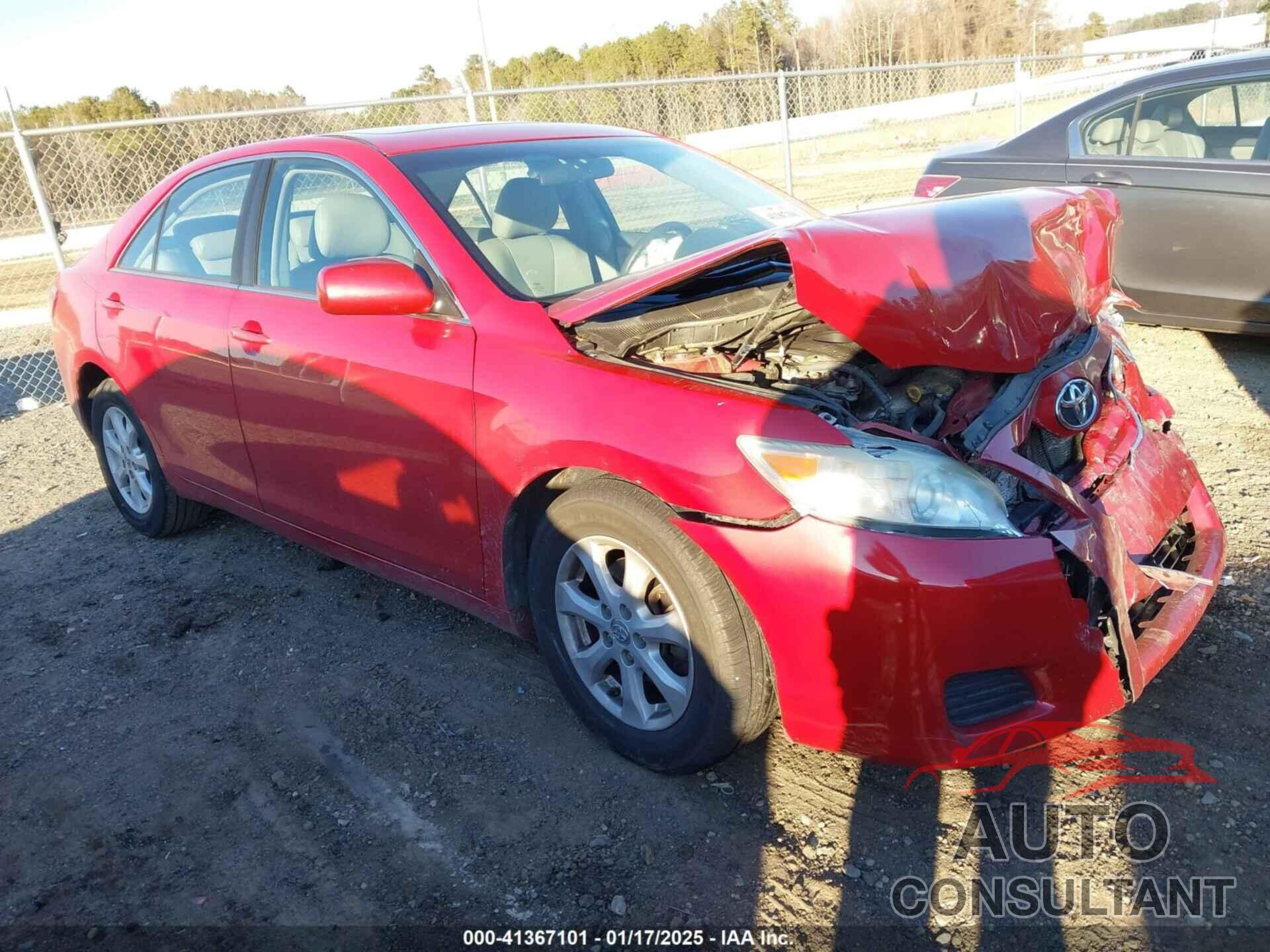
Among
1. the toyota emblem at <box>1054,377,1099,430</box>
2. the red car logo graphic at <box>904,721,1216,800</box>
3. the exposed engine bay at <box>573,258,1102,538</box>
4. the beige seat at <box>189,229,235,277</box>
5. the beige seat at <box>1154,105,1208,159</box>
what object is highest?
the beige seat at <box>189,229,235,277</box>

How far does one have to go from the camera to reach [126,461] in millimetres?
4730

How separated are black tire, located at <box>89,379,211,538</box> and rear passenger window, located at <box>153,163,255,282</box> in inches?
30.2

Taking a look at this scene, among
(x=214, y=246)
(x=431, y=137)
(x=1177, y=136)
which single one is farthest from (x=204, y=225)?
(x=1177, y=136)

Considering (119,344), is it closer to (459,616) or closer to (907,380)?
(459,616)

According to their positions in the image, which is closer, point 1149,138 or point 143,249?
point 143,249

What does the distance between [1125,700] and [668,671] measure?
110cm

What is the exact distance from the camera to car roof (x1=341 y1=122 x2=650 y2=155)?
3.45 meters

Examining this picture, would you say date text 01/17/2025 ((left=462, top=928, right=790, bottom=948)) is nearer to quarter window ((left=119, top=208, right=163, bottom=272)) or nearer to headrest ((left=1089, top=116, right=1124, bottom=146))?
quarter window ((left=119, top=208, right=163, bottom=272))

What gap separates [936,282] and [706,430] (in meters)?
0.75

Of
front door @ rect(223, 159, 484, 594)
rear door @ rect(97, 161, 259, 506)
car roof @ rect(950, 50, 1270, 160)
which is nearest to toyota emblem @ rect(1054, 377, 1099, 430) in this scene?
front door @ rect(223, 159, 484, 594)

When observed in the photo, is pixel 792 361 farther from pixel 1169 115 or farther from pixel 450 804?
pixel 1169 115

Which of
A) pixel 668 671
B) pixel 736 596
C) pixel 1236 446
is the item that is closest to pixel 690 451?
pixel 736 596

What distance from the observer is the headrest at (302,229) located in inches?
139

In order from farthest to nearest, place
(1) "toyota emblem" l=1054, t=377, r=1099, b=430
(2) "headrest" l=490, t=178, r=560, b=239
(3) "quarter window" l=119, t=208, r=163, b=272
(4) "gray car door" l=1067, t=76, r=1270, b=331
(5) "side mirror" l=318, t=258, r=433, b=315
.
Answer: (4) "gray car door" l=1067, t=76, r=1270, b=331
(3) "quarter window" l=119, t=208, r=163, b=272
(2) "headrest" l=490, t=178, r=560, b=239
(5) "side mirror" l=318, t=258, r=433, b=315
(1) "toyota emblem" l=1054, t=377, r=1099, b=430
